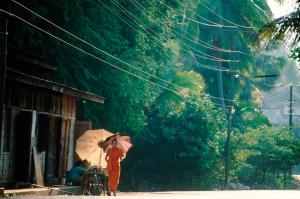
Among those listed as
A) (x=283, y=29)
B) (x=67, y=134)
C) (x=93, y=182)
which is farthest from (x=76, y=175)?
(x=283, y=29)

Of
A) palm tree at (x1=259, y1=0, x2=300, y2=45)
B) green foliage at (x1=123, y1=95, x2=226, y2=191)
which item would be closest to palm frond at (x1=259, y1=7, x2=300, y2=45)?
palm tree at (x1=259, y1=0, x2=300, y2=45)

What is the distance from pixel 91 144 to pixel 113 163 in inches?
84.1

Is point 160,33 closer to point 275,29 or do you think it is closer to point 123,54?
point 123,54

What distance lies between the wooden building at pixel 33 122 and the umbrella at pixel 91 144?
0.79 meters

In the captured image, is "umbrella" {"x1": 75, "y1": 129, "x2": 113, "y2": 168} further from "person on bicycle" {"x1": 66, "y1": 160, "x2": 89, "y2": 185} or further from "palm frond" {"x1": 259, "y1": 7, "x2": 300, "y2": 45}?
"palm frond" {"x1": 259, "y1": 7, "x2": 300, "y2": 45}

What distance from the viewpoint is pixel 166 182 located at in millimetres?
51094

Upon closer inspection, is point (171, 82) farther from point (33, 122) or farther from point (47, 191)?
point (47, 191)

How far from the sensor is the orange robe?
27.5 metres

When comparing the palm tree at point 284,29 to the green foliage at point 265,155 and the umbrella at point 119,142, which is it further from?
the green foliage at point 265,155

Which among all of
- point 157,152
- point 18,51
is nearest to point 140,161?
point 157,152

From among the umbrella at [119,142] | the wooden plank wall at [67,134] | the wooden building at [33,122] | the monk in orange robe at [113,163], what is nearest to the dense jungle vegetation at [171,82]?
the wooden plank wall at [67,134]

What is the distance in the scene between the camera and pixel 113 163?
90.6 feet

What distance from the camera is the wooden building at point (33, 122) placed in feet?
81.7

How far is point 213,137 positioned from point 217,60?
41.5 feet
